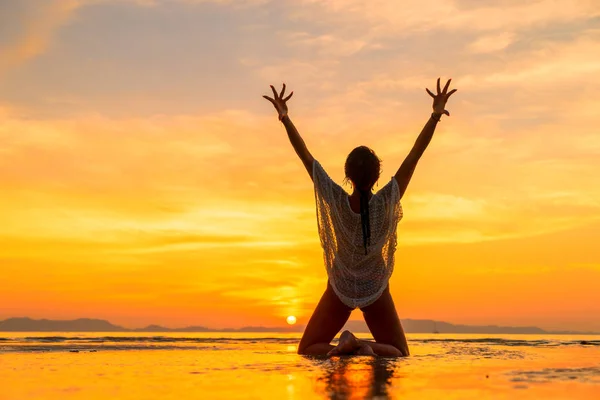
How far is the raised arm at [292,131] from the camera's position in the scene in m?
8.47

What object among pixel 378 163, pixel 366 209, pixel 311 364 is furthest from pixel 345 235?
pixel 311 364

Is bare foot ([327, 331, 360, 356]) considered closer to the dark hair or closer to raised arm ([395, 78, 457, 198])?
the dark hair

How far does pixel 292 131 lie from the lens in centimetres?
853

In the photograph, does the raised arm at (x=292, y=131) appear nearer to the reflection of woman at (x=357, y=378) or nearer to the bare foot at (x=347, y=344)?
the bare foot at (x=347, y=344)

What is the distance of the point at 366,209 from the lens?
814cm

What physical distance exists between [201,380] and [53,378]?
1.43 m

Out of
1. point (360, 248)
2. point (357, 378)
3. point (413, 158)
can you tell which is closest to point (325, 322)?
point (360, 248)

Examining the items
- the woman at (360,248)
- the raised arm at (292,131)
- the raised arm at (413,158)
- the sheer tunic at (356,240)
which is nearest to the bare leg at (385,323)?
the woman at (360,248)

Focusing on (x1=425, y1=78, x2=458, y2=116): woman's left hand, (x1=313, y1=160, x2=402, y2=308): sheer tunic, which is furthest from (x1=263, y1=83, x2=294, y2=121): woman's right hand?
(x1=425, y1=78, x2=458, y2=116): woman's left hand

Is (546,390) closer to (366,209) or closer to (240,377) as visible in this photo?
(240,377)

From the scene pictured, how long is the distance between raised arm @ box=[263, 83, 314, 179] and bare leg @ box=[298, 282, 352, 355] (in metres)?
1.60

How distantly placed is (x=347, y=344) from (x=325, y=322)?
1.84 feet

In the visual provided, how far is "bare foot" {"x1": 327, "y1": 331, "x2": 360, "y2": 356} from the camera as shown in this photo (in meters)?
7.68

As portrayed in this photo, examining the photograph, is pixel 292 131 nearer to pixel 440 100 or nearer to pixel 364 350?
pixel 440 100
